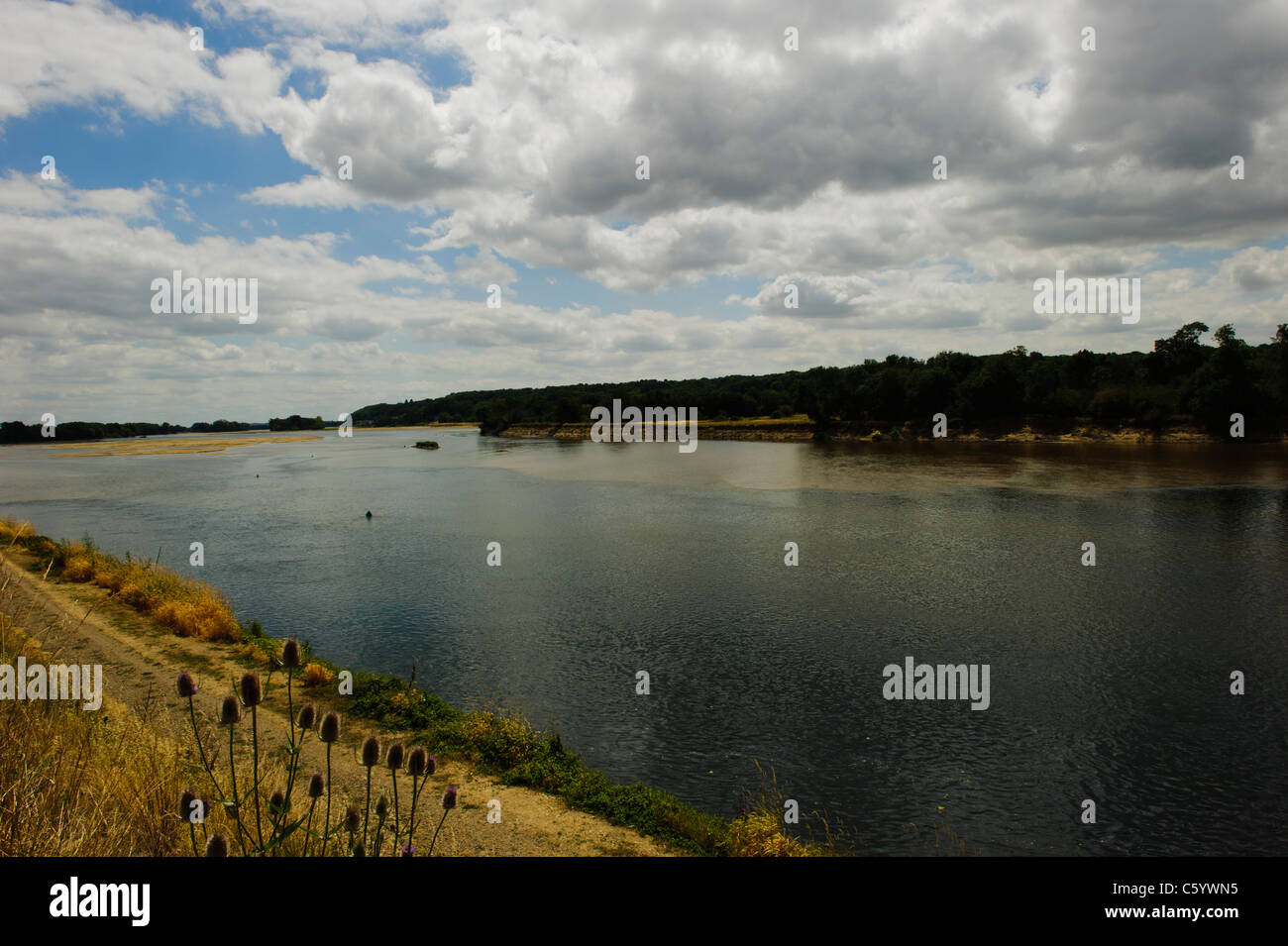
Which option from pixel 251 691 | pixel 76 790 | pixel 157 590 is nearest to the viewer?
pixel 251 691

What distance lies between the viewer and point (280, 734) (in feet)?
39.7

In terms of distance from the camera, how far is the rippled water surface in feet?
39.0

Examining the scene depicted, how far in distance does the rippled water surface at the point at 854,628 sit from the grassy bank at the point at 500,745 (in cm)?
92

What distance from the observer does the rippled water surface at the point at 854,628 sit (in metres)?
11.9

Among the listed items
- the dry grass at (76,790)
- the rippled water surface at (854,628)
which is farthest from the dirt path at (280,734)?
the rippled water surface at (854,628)

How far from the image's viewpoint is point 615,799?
10633 millimetres

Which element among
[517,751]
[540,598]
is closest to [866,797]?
[517,751]

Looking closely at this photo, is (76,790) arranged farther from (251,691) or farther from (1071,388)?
(1071,388)

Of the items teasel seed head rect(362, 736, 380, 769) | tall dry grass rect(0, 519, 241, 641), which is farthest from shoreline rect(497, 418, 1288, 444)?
teasel seed head rect(362, 736, 380, 769)

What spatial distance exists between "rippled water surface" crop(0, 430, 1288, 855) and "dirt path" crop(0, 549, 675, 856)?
2347 millimetres

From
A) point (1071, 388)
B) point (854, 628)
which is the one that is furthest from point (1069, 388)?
point (854, 628)

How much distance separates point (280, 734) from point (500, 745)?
3.88 metres
